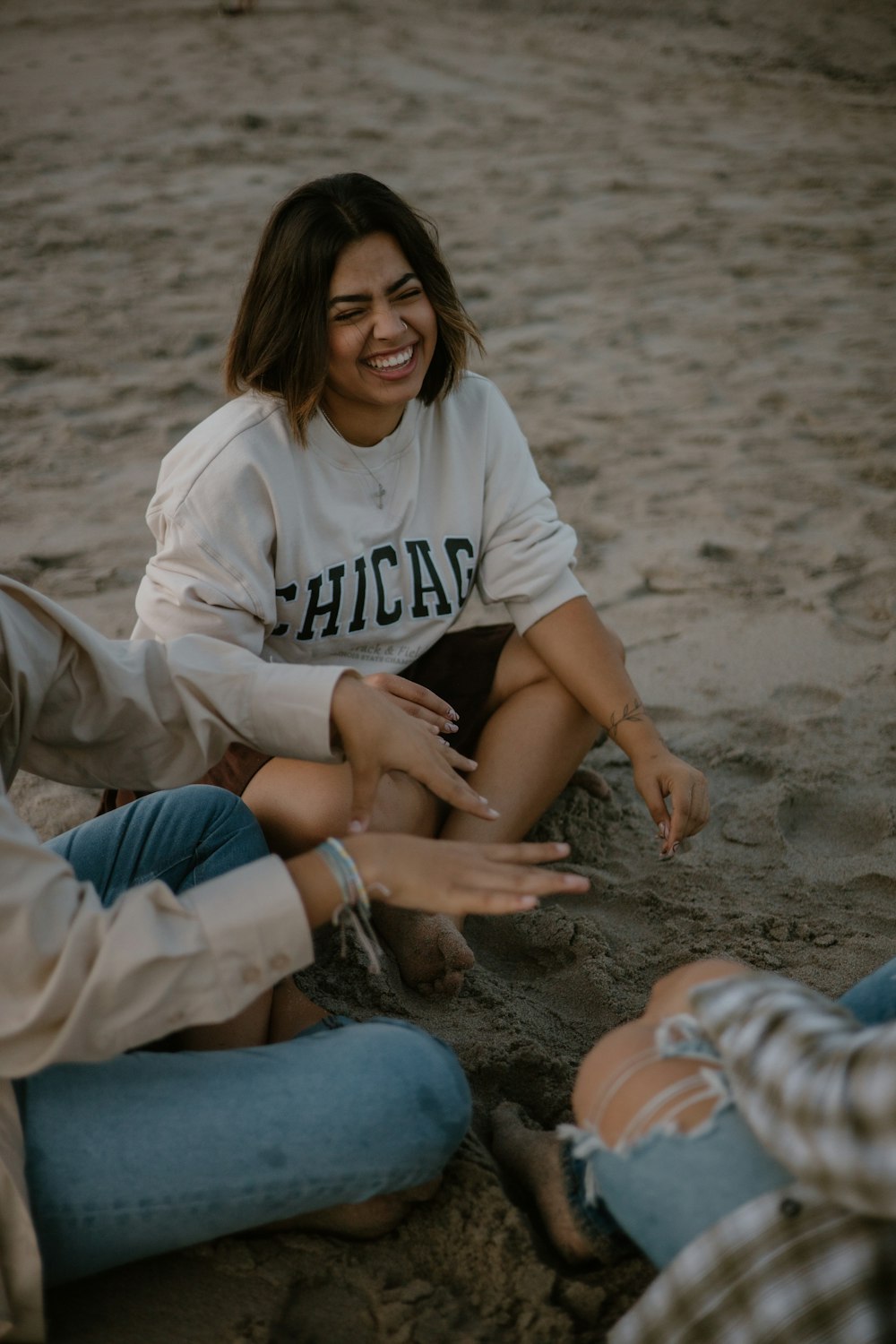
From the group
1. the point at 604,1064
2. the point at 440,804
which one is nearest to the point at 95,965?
the point at 604,1064

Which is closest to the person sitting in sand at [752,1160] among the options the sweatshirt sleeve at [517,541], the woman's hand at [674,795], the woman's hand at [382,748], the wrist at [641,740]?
the woman's hand at [382,748]

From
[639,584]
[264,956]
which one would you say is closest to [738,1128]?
[264,956]

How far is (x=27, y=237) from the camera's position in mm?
5238

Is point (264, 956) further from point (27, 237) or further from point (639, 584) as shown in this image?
point (27, 237)

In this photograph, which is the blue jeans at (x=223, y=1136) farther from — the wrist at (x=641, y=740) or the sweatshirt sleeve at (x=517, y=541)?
the sweatshirt sleeve at (x=517, y=541)

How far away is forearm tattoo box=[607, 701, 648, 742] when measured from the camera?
2215mm

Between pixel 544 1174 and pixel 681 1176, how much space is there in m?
0.34

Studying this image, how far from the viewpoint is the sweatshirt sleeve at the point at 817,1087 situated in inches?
39.4

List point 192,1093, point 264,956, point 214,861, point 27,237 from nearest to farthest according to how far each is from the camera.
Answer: point 264,956 < point 192,1093 < point 214,861 < point 27,237

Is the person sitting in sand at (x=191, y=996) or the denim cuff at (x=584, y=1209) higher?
the person sitting in sand at (x=191, y=996)

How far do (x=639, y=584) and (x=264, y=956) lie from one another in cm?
217

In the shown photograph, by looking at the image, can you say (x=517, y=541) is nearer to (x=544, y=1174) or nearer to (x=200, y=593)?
(x=200, y=593)

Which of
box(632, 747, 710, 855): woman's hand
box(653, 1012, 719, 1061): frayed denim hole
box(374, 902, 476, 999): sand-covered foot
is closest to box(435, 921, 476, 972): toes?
box(374, 902, 476, 999): sand-covered foot

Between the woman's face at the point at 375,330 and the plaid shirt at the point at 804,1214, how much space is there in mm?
1315
